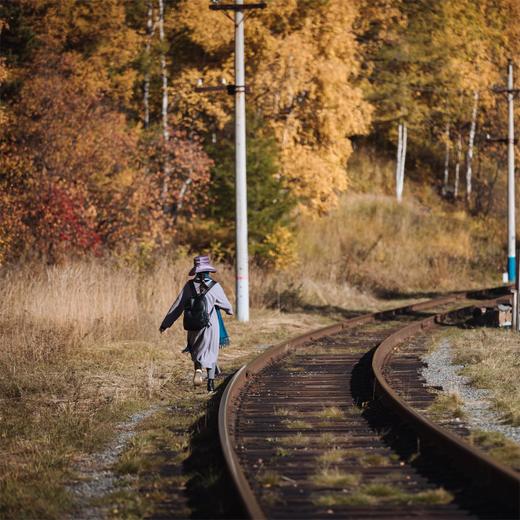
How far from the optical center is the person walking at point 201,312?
39.5ft

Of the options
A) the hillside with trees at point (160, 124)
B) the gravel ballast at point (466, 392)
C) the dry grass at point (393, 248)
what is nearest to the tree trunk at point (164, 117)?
the hillside with trees at point (160, 124)

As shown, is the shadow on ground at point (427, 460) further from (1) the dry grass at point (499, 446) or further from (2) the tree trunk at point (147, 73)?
(2) the tree trunk at point (147, 73)

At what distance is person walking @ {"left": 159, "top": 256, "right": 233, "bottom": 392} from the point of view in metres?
12.0

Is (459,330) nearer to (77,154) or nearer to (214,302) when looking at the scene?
(214,302)

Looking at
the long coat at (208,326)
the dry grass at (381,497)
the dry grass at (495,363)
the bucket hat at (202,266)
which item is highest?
the bucket hat at (202,266)

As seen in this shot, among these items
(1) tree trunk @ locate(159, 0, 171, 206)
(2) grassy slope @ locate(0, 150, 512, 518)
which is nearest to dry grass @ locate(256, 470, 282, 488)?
(2) grassy slope @ locate(0, 150, 512, 518)

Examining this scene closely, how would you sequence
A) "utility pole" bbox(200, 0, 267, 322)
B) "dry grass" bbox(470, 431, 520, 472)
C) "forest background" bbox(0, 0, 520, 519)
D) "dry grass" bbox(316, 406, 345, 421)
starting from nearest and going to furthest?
1. "dry grass" bbox(470, 431, 520, 472)
2. "dry grass" bbox(316, 406, 345, 421)
3. "forest background" bbox(0, 0, 520, 519)
4. "utility pole" bbox(200, 0, 267, 322)

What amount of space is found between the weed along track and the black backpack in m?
0.83

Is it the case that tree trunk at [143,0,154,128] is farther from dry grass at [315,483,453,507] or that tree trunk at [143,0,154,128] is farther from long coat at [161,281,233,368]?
dry grass at [315,483,453,507]

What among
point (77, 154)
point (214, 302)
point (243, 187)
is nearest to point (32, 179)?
point (77, 154)

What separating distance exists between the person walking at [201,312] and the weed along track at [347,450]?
0.56m

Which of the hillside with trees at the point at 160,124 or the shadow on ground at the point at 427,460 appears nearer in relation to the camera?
the shadow on ground at the point at 427,460

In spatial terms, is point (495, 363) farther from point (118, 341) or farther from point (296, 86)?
point (296, 86)

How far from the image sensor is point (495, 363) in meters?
14.1
